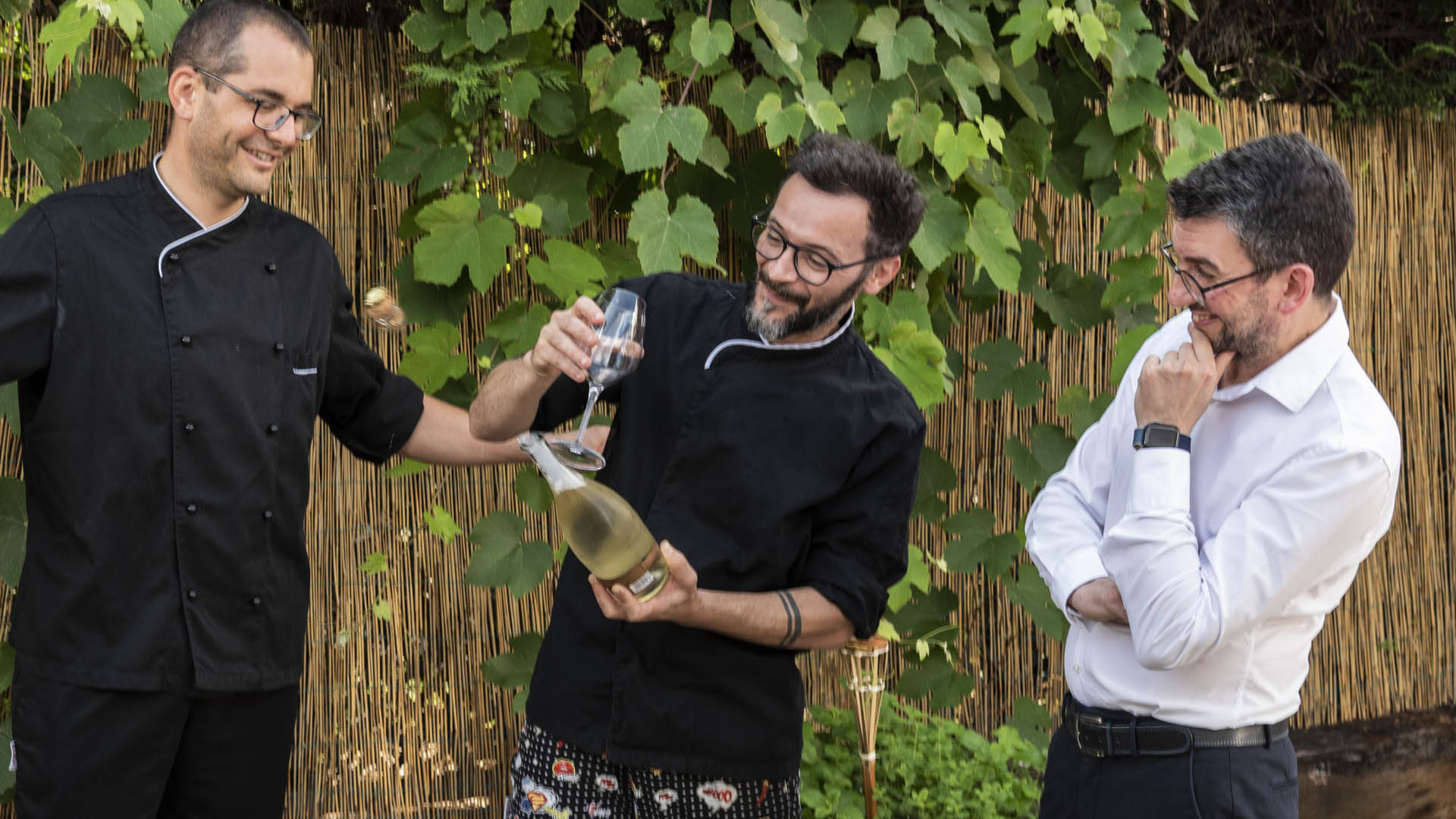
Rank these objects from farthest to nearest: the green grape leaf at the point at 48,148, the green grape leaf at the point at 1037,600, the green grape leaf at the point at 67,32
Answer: the green grape leaf at the point at 1037,600, the green grape leaf at the point at 48,148, the green grape leaf at the point at 67,32

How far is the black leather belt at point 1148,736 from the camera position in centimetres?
185

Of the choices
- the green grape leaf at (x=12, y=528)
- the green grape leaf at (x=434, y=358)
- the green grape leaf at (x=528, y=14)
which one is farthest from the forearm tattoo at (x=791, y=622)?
the green grape leaf at (x=12, y=528)

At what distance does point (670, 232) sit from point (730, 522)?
879 mm

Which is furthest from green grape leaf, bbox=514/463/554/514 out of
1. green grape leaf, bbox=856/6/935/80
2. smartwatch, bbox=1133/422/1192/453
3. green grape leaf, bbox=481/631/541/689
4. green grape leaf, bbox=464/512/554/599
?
smartwatch, bbox=1133/422/1192/453

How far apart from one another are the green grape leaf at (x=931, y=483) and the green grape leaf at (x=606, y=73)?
3.90 ft

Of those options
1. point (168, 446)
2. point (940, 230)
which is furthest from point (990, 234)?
point (168, 446)

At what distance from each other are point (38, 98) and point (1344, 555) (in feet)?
8.25

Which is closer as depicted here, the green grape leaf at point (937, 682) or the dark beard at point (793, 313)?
the dark beard at point (793, 313)

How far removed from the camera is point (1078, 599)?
1.95 metres

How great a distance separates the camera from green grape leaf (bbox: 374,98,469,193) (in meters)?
→ 2.74

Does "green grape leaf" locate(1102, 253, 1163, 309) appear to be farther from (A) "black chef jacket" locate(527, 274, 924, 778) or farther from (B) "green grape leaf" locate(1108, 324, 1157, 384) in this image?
(A) "black chef jacket" locate(527, 274, 924, 778)

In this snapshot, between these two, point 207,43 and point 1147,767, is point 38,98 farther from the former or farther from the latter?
point 1147,767

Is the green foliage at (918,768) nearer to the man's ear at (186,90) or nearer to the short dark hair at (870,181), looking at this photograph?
the short dark hair at (870,181)

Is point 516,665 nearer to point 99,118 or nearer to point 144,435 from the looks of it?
point 144,435
